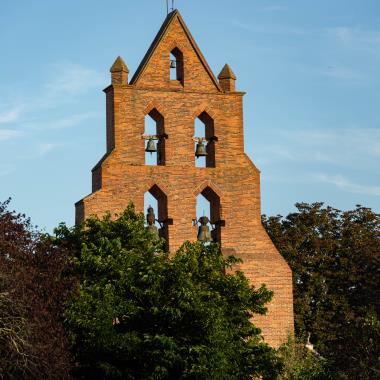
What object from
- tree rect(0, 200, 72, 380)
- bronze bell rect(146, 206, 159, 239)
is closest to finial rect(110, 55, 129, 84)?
bronze bell rect(146, 206, 159, 239)

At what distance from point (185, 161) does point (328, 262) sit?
16.6 metres

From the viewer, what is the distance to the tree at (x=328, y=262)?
2021 inches

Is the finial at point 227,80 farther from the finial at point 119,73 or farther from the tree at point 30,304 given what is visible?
the tree at point 30,304

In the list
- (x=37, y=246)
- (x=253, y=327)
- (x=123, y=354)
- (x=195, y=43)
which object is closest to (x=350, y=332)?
(x=253, y=327)

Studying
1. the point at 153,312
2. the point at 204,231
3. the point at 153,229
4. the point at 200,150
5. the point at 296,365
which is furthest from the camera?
the point at 200,150

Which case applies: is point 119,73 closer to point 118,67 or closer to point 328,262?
point 118,67

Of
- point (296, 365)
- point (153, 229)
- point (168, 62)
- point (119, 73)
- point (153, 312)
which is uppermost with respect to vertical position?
point (168, 62)

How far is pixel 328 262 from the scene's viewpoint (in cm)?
5347

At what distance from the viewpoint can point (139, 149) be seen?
3791cm

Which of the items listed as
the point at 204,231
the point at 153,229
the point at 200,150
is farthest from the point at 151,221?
the point at 200,150

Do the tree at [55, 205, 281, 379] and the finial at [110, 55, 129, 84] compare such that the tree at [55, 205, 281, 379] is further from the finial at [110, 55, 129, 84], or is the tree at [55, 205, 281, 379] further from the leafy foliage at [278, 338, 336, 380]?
the finial at [110, 55, 129, 84]

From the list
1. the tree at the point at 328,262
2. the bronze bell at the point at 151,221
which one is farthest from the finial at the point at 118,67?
the tree at the point at 328,262

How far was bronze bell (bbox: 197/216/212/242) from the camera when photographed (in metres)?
37.9

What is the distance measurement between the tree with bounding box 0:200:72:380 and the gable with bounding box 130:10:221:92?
9305 millimetres
